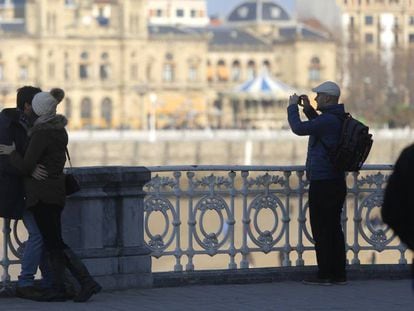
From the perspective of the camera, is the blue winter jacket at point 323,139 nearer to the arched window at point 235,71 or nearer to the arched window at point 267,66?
the arched window at point 267,66

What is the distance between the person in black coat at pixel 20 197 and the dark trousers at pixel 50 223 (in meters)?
0.15

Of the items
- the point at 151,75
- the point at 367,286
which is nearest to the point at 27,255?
the point at 367,286

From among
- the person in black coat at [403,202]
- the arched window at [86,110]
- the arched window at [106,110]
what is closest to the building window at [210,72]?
the arched window at [106,110]

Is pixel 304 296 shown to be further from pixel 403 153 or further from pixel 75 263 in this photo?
pixel 403 153

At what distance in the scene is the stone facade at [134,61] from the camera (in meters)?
127

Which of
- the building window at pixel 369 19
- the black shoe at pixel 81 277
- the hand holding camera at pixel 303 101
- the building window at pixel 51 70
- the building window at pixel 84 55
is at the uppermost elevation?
the building window at pixel 369 19

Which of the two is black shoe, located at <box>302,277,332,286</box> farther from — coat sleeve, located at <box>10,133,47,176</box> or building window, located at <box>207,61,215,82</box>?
building window, located at <box>207,61,215,82</box>

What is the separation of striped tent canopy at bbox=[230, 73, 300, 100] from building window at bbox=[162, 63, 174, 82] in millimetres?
12774

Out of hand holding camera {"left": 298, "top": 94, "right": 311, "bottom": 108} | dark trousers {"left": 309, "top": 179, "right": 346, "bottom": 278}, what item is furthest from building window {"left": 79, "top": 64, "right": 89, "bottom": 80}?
dark trousers {"left": 309, "top": 179, "right": 346, "bottom": 278}

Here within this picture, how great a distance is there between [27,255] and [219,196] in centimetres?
200

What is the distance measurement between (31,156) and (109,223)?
112 cm

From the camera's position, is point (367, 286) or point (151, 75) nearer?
point (367, 286)

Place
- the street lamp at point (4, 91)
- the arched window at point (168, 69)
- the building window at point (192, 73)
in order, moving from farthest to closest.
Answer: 1. the building window at point (192, 73)
2. the arched window at point (168, 69)
3. the street lamp at point (4, 91)

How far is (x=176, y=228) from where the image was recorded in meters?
15.1
